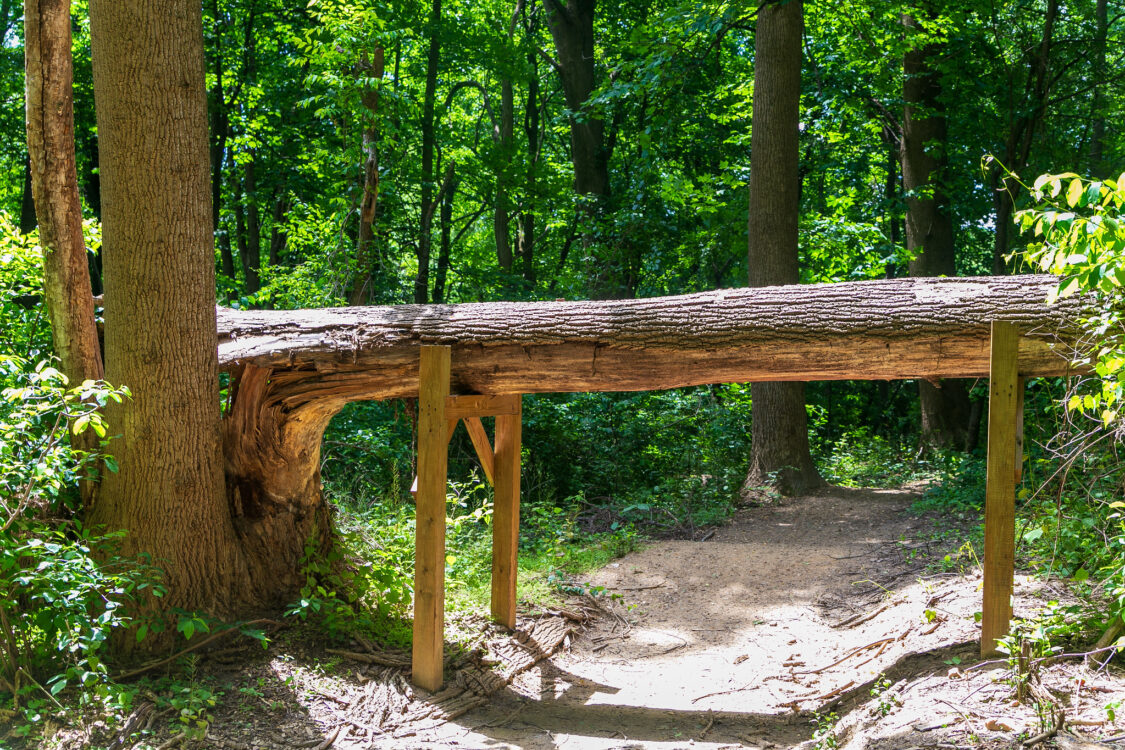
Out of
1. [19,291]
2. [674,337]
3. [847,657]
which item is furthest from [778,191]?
[19,291]

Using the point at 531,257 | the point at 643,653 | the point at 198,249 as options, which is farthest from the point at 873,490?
the point at 531,257

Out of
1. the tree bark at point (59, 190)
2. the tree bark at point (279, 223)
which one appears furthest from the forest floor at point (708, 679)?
the tree bark at point (279, 223)

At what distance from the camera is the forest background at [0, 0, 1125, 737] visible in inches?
402

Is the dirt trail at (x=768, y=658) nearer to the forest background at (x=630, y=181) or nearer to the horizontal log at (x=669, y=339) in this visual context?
the forest background at (x=630, y=181)

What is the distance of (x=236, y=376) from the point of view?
17.6 feet

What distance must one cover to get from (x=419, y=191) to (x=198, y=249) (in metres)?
12.1

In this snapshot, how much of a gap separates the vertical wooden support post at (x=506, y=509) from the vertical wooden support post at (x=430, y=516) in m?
0.87

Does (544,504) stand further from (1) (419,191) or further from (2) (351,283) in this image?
(1) (419,191)

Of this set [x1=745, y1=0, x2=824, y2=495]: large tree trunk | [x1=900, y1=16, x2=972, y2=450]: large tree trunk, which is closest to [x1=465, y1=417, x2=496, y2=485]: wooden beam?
[x1=745, y1=0, x2=824, y2=495]: large tree trunk

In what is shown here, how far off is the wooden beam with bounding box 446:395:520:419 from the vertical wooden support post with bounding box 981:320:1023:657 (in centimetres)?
291

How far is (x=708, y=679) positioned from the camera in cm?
550

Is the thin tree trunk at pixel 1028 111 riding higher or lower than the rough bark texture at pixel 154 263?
higher

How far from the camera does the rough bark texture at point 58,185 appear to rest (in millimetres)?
4453

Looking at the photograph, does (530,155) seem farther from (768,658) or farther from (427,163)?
(768,658)
